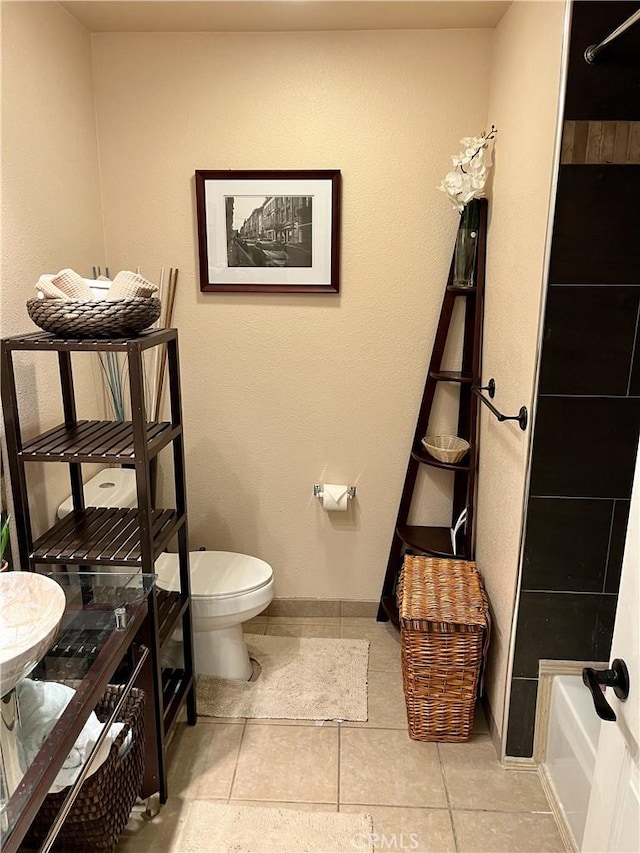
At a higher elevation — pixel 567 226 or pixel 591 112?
pixel 591 112

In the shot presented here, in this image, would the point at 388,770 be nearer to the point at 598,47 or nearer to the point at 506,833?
the point at 506,833

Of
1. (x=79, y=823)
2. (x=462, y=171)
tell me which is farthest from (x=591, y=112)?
(x=79, y=823)

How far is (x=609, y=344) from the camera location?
1720 millimetres

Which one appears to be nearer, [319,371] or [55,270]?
[55,270]

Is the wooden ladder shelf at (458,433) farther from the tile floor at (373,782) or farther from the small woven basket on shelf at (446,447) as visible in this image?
the tile floor at (373,782)

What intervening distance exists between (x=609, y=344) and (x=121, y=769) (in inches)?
67.2

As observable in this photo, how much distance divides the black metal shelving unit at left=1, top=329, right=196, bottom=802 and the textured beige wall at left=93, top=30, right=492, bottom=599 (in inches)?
28.0

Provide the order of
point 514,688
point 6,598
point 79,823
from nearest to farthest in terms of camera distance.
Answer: point 6,598 < point 79,823 < point 514,688

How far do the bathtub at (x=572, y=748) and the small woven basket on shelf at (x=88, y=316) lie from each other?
167 cm

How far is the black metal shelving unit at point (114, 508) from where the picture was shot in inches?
65.5

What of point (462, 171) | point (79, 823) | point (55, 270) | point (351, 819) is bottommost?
point (351, 819)

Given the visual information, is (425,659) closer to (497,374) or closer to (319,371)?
(497,374)

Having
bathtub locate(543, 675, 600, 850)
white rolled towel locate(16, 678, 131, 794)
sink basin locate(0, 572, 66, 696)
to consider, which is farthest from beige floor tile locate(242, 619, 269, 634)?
sink basin locate(0, 572, 66, 696)

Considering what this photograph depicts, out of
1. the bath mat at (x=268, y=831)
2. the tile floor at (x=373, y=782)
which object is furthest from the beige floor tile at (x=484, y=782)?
the bath mat at (x=268, y=831)
